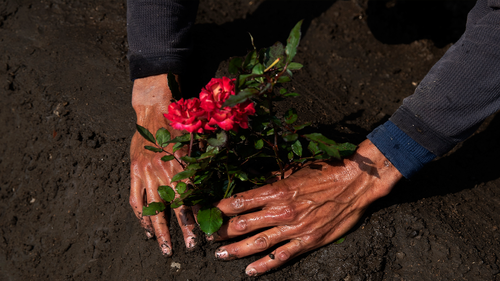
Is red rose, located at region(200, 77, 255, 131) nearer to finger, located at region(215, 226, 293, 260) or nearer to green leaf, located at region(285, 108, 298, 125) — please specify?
green leaf, located at region(285, 108, 298, 125)

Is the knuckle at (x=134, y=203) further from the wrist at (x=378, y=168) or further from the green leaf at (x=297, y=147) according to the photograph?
the wrist at (x=378, y=168)


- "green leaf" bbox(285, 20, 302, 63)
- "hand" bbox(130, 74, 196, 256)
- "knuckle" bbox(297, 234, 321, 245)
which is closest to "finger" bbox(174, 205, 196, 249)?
"hand" bbox(130, 74, 196, 256)

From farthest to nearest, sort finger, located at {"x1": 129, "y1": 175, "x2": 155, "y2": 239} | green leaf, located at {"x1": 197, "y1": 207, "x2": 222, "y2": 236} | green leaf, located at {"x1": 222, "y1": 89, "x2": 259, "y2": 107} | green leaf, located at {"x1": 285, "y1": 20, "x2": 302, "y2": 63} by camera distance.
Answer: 1. finger, located at {"x1": 129, "y1": 175, "x2": 155, "y2": 239}
2. green leaf, located at {"x1": 197, "y1": 207, "x2": 222, "y2": 236}
3. green leaf, located at {"x1": 285, "y1": 20, "x2": 302, "y2": 63}
4. green leaf, located at {"x1": 222, "y1": 89, "x2": 259, "y2": 107}

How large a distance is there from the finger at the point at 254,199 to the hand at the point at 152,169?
0.98 ft

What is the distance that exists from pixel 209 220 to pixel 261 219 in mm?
310

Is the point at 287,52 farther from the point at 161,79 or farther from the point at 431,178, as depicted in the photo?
the point at 431,178

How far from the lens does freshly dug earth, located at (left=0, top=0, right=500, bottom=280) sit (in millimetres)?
1796

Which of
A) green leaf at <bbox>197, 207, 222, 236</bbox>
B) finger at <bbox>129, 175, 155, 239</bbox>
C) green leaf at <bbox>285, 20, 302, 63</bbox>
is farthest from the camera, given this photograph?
finger at <bbox>129, 175, 155, 239</bbox>

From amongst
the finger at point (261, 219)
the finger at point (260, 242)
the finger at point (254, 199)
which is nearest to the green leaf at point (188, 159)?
the finger at point (254, 199)

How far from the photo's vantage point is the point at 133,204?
6.19 feet

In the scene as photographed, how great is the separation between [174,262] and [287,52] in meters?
1.38

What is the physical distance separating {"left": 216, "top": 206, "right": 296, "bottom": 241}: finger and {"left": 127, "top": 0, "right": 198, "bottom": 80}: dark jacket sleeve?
1.08 meters

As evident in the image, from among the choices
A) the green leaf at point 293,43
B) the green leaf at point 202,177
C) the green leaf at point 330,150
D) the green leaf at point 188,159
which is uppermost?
the green leaf at point 293,43

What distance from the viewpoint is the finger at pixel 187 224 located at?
1.73 metres
